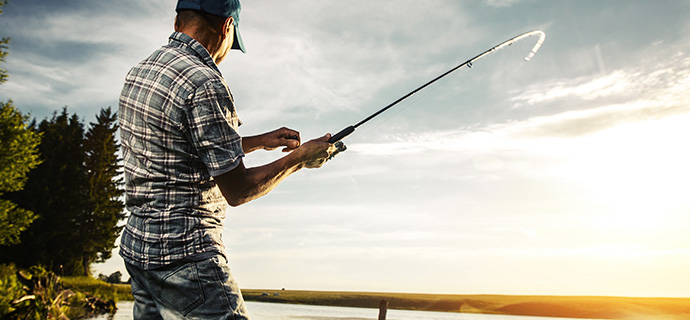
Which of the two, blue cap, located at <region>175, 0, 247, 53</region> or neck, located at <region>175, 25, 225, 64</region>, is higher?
blue cap, located at <region>175, 0, 247, 53</region>

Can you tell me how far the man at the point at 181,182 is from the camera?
207 cm

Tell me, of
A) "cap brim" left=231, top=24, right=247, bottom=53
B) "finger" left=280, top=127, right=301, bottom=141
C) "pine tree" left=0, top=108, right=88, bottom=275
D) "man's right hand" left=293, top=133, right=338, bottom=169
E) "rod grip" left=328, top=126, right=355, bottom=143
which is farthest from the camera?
"pine tree" left=0, top=108, right=88, bottom=275

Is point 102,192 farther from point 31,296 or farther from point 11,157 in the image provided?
point 31,296

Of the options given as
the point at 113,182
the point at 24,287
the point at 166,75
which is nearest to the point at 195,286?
the point at 166,75

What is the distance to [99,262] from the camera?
1560 inches

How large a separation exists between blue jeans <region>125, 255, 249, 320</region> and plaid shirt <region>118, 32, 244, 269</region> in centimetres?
6

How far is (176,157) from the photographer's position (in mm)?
2123

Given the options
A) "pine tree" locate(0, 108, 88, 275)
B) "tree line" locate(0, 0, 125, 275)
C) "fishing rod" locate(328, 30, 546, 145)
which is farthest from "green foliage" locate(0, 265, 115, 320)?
"pine tree" locate(0, 108, 88, 275)

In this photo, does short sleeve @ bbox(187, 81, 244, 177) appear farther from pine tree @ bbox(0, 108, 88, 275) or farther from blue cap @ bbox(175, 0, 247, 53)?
pine tree @ bbox(0, 108, 88, 275)

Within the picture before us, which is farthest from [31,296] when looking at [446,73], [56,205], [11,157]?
[56,205]

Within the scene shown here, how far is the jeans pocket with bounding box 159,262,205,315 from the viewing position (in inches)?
81.2

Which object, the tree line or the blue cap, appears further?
the tree line

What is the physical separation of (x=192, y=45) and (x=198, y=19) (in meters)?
0.18

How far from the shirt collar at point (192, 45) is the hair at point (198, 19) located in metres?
0.09
